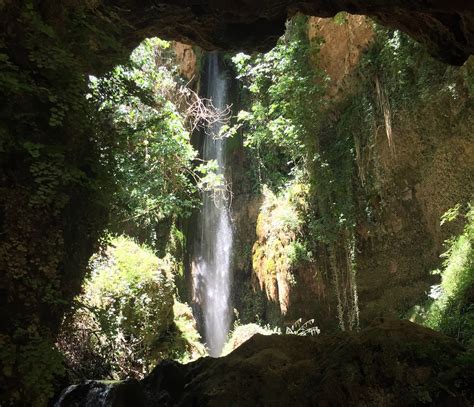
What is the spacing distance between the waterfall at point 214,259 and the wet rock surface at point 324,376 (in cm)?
824

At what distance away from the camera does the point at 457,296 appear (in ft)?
20.0

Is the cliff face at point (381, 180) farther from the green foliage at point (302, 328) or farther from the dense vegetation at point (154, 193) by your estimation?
the green foliage at point (302, 328)

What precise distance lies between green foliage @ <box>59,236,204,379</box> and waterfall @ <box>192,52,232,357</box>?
3.85m

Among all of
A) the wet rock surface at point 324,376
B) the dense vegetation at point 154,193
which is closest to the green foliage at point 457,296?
the dense vegetation at point 154,193

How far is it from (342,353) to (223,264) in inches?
397

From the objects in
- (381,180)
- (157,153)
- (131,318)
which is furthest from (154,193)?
(381,180)

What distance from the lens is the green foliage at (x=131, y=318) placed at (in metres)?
6.89

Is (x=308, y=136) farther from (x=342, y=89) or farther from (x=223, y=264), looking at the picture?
(x=223, y=264)

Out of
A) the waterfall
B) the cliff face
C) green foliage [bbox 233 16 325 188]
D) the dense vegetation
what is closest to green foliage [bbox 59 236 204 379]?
the dense vegetation

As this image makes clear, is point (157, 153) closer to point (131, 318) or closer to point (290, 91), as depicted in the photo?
point (290, 91)

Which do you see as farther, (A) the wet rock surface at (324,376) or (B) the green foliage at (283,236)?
(B) the green foliage at (283,236)

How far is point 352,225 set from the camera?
9.07 metres

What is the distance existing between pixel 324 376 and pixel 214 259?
1039 cm

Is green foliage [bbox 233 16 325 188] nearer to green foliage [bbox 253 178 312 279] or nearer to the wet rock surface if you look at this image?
green foliage [bbox 253 178 312 279]
